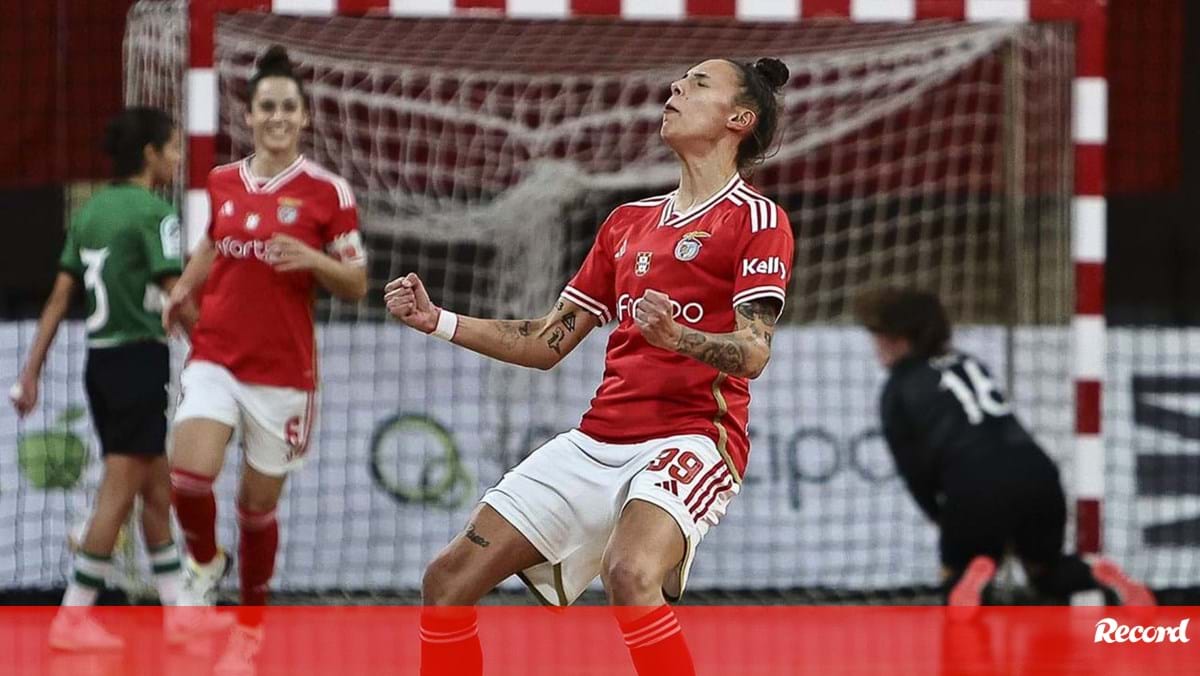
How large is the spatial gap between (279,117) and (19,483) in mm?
2439

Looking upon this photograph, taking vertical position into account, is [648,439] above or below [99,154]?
below

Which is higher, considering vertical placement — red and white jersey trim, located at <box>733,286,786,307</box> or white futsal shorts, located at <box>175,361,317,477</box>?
red and white jersey trim, located at <box>733,286,786,307</box>

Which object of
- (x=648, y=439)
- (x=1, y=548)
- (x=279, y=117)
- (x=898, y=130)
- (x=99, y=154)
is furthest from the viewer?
(x=99, y=154)

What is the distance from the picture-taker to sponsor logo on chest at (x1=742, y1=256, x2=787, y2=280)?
14.0 ft

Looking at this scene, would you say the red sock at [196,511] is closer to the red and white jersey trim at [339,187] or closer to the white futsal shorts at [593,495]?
the red and white jersey trim at [339,187]

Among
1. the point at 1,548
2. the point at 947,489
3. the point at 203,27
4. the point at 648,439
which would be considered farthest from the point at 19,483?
the point at 648,439

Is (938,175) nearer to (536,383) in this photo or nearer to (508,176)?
(508,176)

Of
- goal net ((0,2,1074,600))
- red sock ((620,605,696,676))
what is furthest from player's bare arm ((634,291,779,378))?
goal net ((0,2,1074,600))

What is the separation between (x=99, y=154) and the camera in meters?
10.2

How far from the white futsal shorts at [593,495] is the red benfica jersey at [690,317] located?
0.17ft

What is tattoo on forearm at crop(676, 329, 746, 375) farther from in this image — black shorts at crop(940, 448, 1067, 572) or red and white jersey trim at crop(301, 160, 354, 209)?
black shorts at crop(940, 448, 1067, 572)

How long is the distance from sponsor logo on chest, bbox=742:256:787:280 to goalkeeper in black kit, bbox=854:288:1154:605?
301cm

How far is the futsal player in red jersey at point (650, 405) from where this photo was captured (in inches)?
165

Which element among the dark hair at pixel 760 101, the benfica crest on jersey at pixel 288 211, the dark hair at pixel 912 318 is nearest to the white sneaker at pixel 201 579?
the benfica crest on jersey at pixel 288 211
